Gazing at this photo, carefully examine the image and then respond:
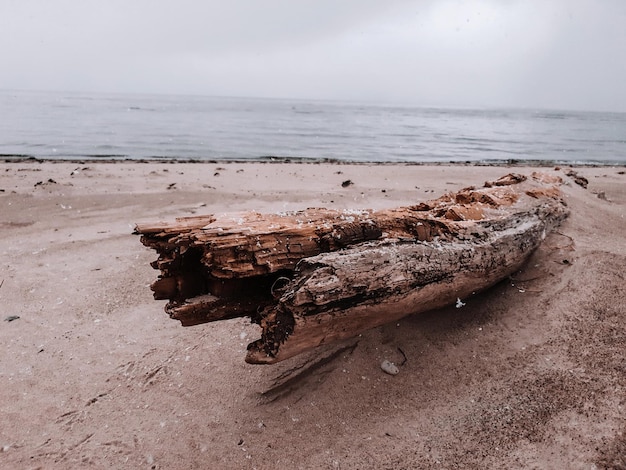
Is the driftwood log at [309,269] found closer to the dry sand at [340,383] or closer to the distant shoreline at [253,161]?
the dry sand at [340,383]

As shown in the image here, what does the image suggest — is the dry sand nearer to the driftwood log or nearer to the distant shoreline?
the driftwood log

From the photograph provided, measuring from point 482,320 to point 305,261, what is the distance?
1.60 m

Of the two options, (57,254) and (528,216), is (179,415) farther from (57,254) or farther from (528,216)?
(57,254)

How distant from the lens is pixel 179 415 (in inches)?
105

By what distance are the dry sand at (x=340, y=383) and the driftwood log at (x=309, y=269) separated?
45 centimetres

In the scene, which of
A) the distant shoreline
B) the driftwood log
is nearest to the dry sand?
the driftwood log

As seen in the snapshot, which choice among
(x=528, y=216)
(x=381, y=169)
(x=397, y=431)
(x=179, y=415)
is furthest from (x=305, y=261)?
(x=381, y=169)

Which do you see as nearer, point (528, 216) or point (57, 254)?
point (528, 216)

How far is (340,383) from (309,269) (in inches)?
37.8

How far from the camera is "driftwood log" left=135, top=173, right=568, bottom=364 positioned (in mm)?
2195

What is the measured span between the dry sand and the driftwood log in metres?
0.45

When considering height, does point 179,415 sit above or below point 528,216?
below

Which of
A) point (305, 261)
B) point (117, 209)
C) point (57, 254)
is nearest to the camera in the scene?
point (305, 261)

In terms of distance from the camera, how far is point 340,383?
2730 millimetres
